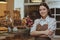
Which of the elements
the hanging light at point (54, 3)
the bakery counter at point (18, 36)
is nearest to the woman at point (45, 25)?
the bakery counter at point (18, 36)

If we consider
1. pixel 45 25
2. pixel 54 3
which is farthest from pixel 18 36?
pixel 54 3

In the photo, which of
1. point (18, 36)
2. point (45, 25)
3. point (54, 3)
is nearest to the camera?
point (45, 25)

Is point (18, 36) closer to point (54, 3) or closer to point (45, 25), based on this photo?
point (45, 25)

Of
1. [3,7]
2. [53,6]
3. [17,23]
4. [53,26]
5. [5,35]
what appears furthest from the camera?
[3,7]

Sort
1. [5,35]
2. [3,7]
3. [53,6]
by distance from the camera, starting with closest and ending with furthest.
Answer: [5,35] < [53,6] < [3,7]

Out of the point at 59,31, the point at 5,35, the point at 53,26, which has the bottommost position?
the point at 59,31

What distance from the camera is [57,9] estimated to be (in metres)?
4.53

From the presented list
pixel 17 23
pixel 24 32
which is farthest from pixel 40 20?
pixel 17 23

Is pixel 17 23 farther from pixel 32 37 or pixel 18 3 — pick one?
pixel 18 3

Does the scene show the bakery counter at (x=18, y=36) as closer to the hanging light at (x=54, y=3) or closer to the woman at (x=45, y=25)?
the woman at (x=45, y=25)

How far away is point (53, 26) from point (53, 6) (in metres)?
2.70

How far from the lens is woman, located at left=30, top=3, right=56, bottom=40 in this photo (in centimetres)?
179

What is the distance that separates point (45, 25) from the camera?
183 cm

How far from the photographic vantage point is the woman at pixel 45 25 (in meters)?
1.79
